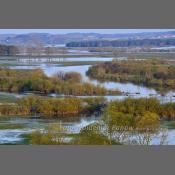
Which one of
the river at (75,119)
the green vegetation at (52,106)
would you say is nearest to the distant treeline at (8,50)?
the river at (75,119)

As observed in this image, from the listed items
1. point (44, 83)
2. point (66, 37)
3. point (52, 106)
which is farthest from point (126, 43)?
point (52, 106)

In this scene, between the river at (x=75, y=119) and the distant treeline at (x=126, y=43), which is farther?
the distant treeline at (x=126, y=43)

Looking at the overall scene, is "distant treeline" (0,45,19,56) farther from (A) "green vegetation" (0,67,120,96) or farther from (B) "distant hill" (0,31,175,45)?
(A) "green vegetation" (0,67,120,96)

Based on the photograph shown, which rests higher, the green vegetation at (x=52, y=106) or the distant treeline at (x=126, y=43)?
the distant treeline at (x=126, y=43)

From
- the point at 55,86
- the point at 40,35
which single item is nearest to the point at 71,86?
the point at 55,86

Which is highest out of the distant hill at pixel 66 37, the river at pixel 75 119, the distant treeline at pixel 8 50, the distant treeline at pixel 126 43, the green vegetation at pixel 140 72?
the distant hill at pixel 66 37

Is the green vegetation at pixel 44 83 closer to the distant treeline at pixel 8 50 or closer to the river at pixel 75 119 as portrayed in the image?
the river at pixel 75 119
